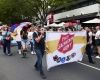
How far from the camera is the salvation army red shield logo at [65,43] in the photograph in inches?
524

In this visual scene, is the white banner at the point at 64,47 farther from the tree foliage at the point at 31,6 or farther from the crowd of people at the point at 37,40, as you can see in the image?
the tree foliage at the point at 31,6

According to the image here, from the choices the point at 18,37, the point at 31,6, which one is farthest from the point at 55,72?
the point at 31,6

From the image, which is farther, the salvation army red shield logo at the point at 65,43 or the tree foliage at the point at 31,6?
Result: the tree foliage at the point at 31,6

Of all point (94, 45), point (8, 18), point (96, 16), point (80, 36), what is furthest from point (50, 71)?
point (8, 18)

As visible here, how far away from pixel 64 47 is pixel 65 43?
0.20 m

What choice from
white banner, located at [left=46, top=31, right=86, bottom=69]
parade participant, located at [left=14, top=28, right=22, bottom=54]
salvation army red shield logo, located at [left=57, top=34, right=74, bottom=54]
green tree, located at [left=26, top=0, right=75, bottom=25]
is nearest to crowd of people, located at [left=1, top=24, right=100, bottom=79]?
parade participant, located at [left=14, top=28, right=22, bottom=54]

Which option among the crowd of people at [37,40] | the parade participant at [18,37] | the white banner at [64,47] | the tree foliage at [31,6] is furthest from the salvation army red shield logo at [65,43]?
the tree foliage at [31,6]

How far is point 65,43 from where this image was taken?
13.6 m

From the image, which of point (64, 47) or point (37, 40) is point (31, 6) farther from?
point (37, 40)

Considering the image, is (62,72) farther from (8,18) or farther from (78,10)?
(8,18)

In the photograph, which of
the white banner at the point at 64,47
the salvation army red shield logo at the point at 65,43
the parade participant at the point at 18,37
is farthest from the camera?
the parade participant at the point at 18,37

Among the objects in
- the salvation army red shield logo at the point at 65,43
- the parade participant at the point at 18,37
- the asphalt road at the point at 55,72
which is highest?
the salvation army red shield logo at the point at 65,43

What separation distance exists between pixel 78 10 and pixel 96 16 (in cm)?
917

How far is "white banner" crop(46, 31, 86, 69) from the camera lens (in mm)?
12618
